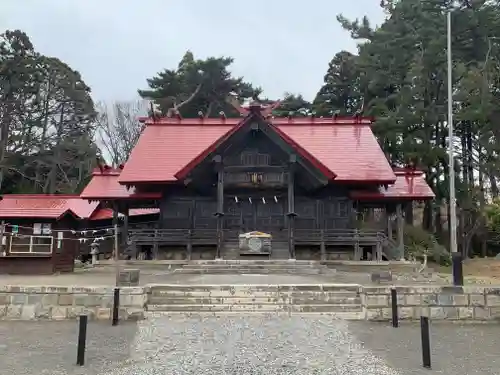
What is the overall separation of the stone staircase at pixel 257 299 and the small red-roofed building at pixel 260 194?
22.7ft

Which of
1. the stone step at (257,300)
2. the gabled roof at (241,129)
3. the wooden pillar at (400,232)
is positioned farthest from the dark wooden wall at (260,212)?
the stone step at (257,300)

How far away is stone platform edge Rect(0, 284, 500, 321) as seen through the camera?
358 inches

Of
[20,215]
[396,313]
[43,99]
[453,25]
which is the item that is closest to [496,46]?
[453,25]

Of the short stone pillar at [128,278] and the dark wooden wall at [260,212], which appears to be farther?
the dark wooden wall at [260,212]

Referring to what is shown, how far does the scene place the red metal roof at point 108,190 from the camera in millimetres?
19453

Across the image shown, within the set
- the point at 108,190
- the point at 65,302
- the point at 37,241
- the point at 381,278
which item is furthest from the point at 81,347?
the point at 108,190

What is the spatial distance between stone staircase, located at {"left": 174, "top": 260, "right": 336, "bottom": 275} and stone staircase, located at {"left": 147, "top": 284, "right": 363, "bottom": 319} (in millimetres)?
4746

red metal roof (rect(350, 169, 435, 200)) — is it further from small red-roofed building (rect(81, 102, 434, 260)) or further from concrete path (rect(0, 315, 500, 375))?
concrete path (rect(0, 315, 500, 375))

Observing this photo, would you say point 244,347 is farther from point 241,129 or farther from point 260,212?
point 260,212

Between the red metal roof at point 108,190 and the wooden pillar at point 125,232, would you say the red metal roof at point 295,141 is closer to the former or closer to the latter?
the red metal roof at point 108,190

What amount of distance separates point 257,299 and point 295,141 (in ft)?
33.9

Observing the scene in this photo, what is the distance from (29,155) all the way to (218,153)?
23.4 m

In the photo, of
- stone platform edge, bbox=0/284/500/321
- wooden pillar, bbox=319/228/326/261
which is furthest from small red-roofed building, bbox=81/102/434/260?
stone platform edge, bbox=0/284/500/321

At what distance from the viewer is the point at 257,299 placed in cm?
975
